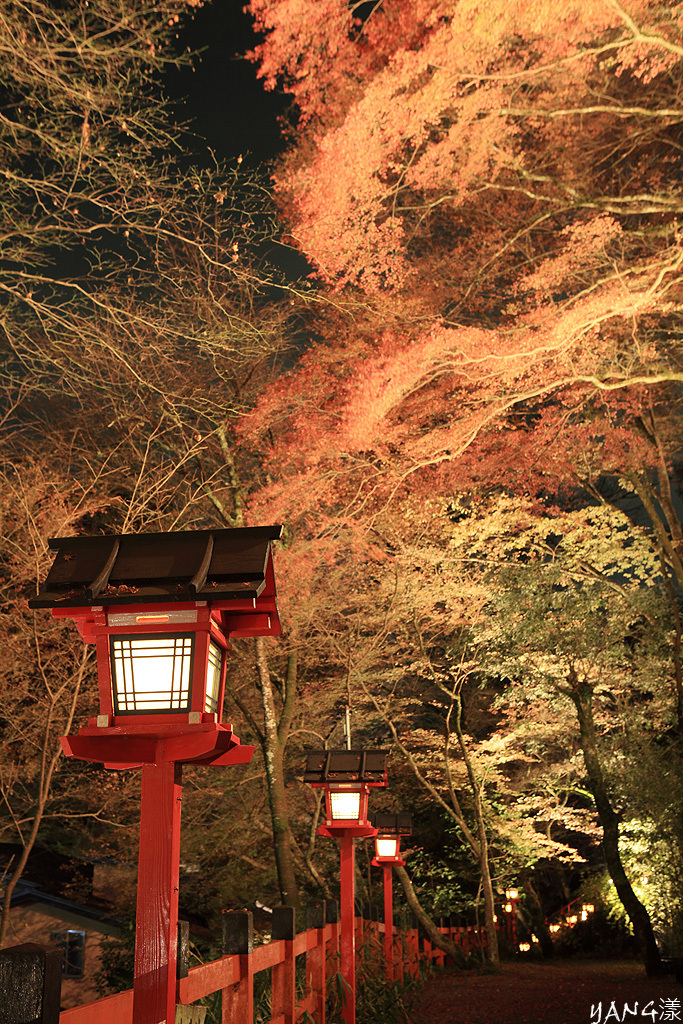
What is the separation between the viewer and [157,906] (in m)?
2.71

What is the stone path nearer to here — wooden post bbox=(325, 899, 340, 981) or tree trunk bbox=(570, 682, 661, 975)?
tree trunk bbox=(570, 682, 661, 975)

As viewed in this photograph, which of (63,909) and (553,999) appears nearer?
(553,999)

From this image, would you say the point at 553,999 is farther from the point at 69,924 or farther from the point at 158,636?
the point at 158,636

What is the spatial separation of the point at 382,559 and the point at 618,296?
8266mm

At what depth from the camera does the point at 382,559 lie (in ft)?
49.7

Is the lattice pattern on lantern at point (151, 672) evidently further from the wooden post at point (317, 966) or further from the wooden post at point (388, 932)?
the wooden post at point (388, 932)

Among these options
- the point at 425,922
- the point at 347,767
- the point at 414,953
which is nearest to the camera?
the point at 347,767

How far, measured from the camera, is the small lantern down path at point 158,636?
2.93 meters

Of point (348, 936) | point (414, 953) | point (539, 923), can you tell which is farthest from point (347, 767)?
point (539, 923)

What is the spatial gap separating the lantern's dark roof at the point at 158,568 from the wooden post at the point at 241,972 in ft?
5.93

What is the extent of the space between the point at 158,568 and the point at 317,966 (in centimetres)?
467

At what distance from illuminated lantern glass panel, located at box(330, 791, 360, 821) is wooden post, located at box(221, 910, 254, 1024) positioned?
16.4ft

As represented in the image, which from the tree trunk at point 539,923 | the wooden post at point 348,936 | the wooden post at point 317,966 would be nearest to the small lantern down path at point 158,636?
the wooden post at point 317,966

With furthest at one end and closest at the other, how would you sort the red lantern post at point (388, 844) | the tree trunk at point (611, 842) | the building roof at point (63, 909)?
the building roof at point (63, 909), the red lantern post at point (388, 844), the tree trunk at point (611, 842)
